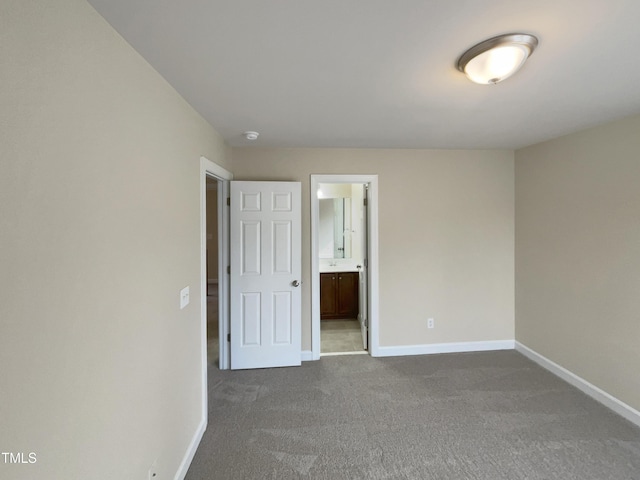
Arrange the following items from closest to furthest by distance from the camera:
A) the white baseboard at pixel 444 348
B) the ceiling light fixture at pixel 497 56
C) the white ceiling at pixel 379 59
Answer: the white ceiling at pixel 379 59 < the ceiling light fixture at pixel 497 56 < the white baseboard at pixel 444 348

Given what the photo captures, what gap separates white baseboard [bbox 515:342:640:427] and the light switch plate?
3.38 metres

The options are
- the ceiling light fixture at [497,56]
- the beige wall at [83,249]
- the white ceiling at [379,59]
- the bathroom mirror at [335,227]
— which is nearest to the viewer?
the beige wall at [83,249]

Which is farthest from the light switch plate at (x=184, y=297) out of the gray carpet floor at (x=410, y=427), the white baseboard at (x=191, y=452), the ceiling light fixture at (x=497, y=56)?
the ceiling light fixture at (x=497, y=56)

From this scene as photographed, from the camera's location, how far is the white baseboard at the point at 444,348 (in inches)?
134

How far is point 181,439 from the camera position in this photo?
1818 millimetres

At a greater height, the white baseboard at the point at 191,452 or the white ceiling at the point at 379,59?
the white ceiling at the point at 379,59

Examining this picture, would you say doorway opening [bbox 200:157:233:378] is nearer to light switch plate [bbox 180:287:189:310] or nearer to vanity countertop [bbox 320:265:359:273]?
light switch plate [bbox 180:287:189:310]

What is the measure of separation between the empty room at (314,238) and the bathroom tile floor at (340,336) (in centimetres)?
4

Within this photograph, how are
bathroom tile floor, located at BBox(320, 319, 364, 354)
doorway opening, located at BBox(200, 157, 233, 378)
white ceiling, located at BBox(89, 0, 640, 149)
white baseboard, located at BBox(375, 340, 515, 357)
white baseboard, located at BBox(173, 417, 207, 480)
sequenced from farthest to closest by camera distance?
bathroom tile floor, located at BBox(320, 319, 364, 354) → white baseboard, located at BBox(375, 340, 515, 357) → doorway opening, located at BBox(200, 157, 233, 378) → white baseboard, located at BBox(173, 417, 207, 480) → white ceiling, located at BBox(89, 0, 640, 149)

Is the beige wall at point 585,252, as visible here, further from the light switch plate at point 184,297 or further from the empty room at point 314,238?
the light switch plate at point 184,297

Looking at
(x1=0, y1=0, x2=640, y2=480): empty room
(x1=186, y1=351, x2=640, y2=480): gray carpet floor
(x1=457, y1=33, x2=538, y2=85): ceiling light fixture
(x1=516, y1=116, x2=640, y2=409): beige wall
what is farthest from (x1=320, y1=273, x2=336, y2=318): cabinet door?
(x1=457, y1=33, x2=538, y2=85): ceiling light fixture

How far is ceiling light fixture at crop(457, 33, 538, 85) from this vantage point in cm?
124

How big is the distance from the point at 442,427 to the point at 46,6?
9.86 ft

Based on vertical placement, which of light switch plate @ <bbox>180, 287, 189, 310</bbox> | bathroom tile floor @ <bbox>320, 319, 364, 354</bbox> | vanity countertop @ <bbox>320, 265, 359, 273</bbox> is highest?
light switch plate @ <bbox>180, 287, 189, 310</bbox>
